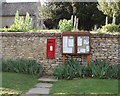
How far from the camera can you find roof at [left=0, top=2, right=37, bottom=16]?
3186cm

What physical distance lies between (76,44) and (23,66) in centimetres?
274

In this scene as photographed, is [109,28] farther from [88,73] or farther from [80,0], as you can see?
[80,0]

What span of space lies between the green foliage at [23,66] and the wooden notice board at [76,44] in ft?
4.88

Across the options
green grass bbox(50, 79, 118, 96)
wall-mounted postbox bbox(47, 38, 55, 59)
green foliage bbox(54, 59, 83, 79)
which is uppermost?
wall-mounted postbox bbox(47, 38, 55, 59)

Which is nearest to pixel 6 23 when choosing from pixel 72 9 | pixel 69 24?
pixel 72 9

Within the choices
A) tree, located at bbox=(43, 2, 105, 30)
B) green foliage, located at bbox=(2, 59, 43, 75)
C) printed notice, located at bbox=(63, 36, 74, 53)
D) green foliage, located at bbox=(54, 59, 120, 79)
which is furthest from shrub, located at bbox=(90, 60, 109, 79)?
tree, located at bbox=(43, 2, 105, 30)

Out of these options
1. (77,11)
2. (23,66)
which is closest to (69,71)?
(23,66)

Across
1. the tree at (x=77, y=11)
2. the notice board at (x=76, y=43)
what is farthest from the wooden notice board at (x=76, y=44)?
the tree at (x=77, y=11)

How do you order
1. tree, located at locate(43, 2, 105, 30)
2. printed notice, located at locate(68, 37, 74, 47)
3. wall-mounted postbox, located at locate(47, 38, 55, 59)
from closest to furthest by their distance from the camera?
printed notice, located at locate(68, 37, 74, 47), wall-mounted postbox, located at locate(47, 38, 55, 59), tree, located at locate(43, 2, 105, 30)

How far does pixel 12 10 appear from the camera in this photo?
32.8 metres

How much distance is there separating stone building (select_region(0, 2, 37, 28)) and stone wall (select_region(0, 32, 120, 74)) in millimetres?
20252

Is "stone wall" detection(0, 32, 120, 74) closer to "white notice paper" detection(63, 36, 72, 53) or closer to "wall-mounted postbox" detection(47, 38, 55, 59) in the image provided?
"wall-mounted postbox" detection(47, 38, 55, 59)

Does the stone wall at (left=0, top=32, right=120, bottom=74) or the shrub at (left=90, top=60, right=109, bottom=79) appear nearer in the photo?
the shrub at (left=90, top=60, right=109, bottom=79)

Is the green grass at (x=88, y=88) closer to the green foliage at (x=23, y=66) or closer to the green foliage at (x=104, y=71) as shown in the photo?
the green foliage at (x=104, y=71)
